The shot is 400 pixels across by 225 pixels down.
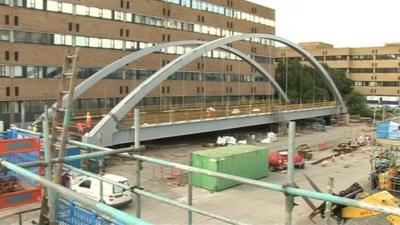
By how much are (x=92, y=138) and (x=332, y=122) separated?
157ft

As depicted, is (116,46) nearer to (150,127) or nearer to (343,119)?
(150,127)

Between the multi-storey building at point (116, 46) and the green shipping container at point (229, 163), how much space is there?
67.8 ft

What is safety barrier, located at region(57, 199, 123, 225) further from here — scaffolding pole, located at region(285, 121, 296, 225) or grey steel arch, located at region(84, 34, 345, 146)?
grey steel arch, located at region(84, 34, 345, 146)

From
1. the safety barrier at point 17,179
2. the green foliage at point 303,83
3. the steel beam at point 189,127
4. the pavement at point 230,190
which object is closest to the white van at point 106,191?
the pavement at point 230,190

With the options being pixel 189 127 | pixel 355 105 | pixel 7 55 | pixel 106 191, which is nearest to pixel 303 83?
pixel 355 105

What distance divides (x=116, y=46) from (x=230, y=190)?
29.2 metres

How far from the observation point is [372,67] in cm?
9969

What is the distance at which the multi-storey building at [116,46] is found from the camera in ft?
131

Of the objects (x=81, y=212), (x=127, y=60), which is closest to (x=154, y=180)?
(x=127, y=60)

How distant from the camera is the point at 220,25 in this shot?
221ft

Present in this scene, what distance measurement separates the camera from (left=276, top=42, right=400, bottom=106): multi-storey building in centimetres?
9669

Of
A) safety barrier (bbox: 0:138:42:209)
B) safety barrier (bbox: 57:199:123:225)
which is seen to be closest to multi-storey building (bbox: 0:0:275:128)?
safety barrier (bbox: 0:138:42:209)

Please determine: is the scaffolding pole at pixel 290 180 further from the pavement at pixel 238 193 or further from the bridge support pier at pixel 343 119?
the bridge support pier at pixel 343 119

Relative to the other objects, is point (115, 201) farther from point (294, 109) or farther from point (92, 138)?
point (294, 109)
